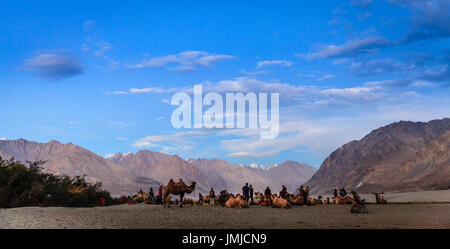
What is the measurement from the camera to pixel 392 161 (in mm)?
128250

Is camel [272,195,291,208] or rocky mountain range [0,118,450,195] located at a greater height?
rocky mountain range [0,118,450,195]

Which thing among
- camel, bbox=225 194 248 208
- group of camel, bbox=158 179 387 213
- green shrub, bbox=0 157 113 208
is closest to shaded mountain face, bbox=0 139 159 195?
green shrub, bbox=0 157 113 208

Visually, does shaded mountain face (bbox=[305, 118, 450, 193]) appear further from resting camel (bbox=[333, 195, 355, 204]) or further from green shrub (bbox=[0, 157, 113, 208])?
green shrub (bbox=[0, 157, 113, 208])

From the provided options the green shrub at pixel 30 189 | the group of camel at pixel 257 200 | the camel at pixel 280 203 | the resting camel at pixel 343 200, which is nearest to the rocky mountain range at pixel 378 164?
the resting camel at pixel 343 200

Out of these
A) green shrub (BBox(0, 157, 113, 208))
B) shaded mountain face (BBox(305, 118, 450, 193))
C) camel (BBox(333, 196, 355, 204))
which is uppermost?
shaded mountain face (BBox(305, 118, 450, 193))

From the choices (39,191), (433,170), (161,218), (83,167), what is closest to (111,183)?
(83,167)

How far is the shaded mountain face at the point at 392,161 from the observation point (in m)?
99.8

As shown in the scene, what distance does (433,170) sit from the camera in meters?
98.9

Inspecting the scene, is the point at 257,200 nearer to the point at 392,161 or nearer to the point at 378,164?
the point at 378,164

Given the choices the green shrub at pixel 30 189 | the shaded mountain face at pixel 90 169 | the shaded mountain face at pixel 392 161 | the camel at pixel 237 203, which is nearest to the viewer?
the green shrub at pixel 30 189

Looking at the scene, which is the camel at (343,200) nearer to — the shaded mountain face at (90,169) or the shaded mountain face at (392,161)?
the shaded mountain face at (392,161)

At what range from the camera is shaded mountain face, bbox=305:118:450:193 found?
99750mm
